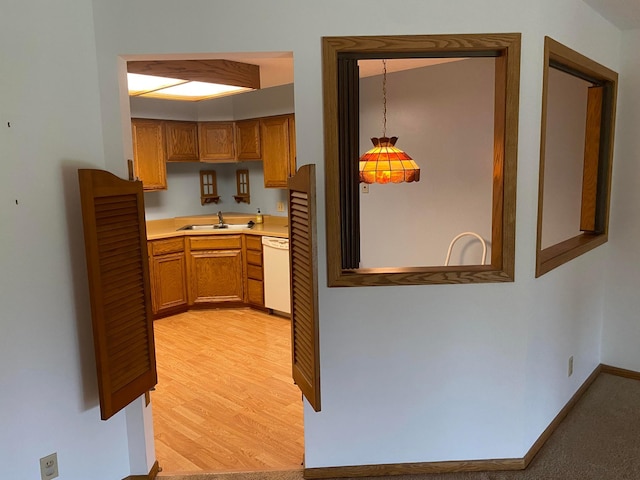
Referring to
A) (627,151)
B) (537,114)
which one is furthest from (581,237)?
(537,114)

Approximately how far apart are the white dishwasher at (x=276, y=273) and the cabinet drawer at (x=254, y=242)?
0.08m

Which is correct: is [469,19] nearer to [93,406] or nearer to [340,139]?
[340,139]

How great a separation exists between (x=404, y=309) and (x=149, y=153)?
153 inches

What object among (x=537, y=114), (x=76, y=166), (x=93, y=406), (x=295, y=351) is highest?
(x=537, y=114)

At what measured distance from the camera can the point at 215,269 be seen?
17.5 feet

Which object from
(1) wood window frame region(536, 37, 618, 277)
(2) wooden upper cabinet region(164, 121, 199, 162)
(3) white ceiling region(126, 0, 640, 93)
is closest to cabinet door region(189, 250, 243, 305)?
(2) wooden upper cabinet region(164, 121, 199, 162)

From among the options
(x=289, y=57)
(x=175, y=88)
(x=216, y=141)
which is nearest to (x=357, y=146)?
(x=289, y=57)

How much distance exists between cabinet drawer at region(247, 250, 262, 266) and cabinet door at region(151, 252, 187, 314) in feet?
2.39

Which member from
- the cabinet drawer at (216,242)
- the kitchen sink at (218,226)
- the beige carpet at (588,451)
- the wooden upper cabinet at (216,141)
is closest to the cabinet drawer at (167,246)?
the cabinet drawer at (216,242)

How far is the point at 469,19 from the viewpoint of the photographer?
2107 mm

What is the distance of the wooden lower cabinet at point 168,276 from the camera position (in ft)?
16.4

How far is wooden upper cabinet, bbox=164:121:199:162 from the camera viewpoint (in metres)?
5.31

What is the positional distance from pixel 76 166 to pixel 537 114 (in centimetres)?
210

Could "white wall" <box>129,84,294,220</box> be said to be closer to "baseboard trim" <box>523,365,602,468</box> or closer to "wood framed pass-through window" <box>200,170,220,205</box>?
"wood framed pass-through window" <box>200,170,220,205</box>
